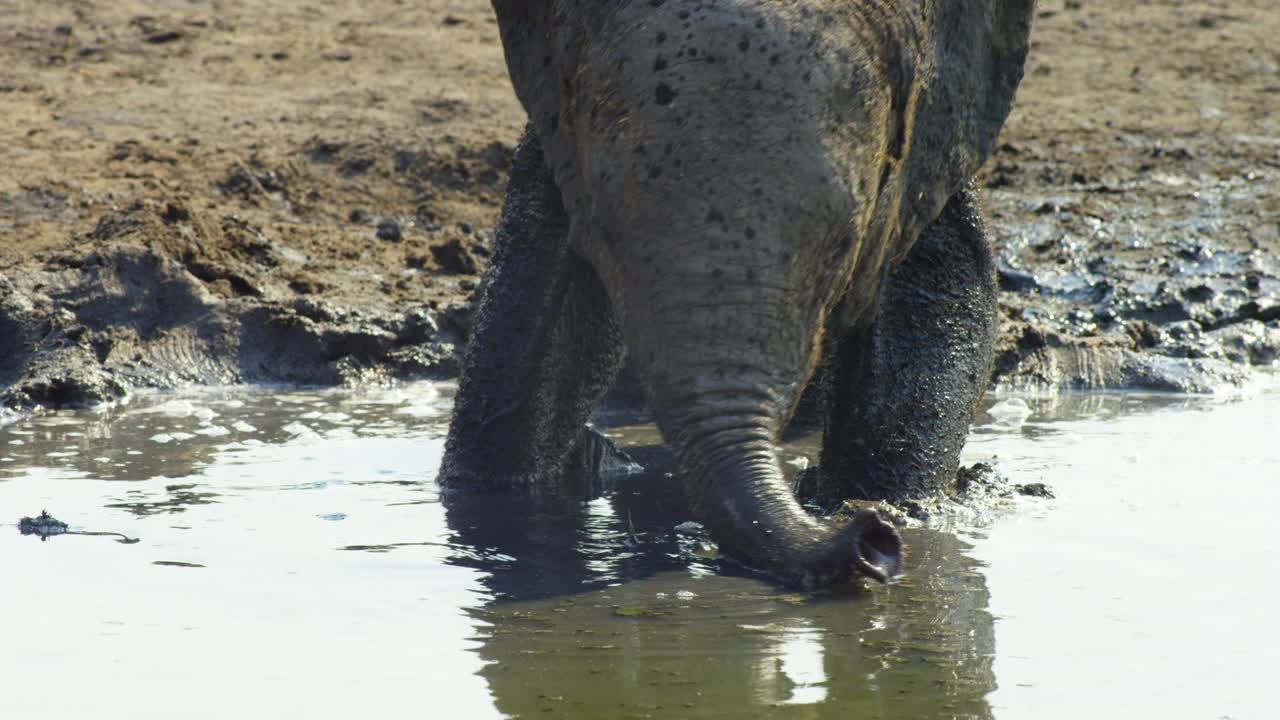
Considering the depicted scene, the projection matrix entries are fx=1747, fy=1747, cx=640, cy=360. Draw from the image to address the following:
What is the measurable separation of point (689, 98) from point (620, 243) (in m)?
0.35

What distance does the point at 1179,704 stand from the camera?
2998 mm

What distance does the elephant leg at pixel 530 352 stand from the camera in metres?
4.64

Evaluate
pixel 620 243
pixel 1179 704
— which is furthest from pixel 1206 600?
pixel 620 243

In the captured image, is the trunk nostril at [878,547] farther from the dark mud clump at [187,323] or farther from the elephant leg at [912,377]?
the dark mud clump at [187,323]

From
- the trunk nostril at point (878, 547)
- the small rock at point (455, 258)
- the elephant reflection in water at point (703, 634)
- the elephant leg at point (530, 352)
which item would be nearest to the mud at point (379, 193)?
the small rock at point (455, 258)

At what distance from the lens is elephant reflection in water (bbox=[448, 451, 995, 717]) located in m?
3.01

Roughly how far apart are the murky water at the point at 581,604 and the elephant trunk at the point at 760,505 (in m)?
0.09

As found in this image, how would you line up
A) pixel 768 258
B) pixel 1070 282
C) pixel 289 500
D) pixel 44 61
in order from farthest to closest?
pixel 44 61 → pixel 1070 282 → pixel 289 500 → pixel 768 258

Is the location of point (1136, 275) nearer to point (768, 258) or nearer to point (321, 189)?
point (321, 189)

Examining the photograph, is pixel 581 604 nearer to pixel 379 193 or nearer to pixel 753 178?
pixel 753 178

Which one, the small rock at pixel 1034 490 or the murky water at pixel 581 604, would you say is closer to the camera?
the murky water at pixel 581 604

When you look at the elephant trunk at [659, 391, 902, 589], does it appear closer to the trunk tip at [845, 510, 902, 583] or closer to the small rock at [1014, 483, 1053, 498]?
the trunk tip at [845, 510, 902, 583]

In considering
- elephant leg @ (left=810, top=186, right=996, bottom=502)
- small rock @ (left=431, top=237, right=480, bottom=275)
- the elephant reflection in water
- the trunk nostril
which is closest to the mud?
small rock @ (left=431, top=237, right=480, bottom=275)

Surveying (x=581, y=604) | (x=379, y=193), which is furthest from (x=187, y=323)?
(x=581, y=604)
